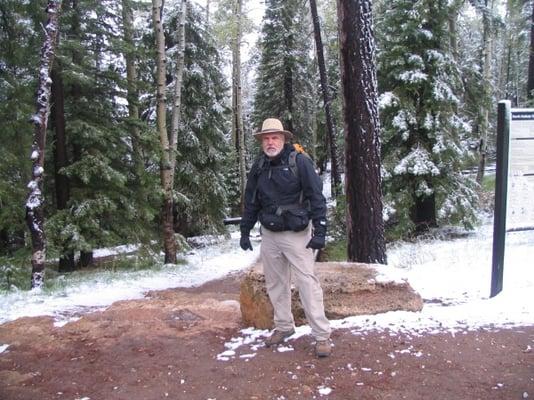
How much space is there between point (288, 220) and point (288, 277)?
0.70m

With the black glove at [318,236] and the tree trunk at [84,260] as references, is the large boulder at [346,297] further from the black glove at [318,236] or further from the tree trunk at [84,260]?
the tree trunk at [84,260]

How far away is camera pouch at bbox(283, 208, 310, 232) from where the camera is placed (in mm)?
4379

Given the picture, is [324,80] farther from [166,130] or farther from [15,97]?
[15,97]

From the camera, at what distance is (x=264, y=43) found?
2653 cm

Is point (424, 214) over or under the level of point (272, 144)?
under

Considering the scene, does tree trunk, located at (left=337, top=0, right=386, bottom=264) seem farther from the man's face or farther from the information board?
the man's face

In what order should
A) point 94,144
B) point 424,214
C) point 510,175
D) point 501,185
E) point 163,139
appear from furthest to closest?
1. point 424,214
2. point 163,139
3. point 94,144
4. point 510,175
5. point 501,185

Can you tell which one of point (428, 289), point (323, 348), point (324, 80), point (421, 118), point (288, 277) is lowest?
point (428, 289)

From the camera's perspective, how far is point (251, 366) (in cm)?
429

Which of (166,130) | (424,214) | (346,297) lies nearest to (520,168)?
(346,297)

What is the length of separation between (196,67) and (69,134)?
728 centimetres

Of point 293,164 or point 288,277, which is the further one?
point 288,277

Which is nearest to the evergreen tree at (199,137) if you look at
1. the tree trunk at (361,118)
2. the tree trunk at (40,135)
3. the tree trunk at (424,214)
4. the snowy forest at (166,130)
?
the snowy forest at (166,130)

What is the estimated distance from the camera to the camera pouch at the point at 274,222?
4.43 metres
